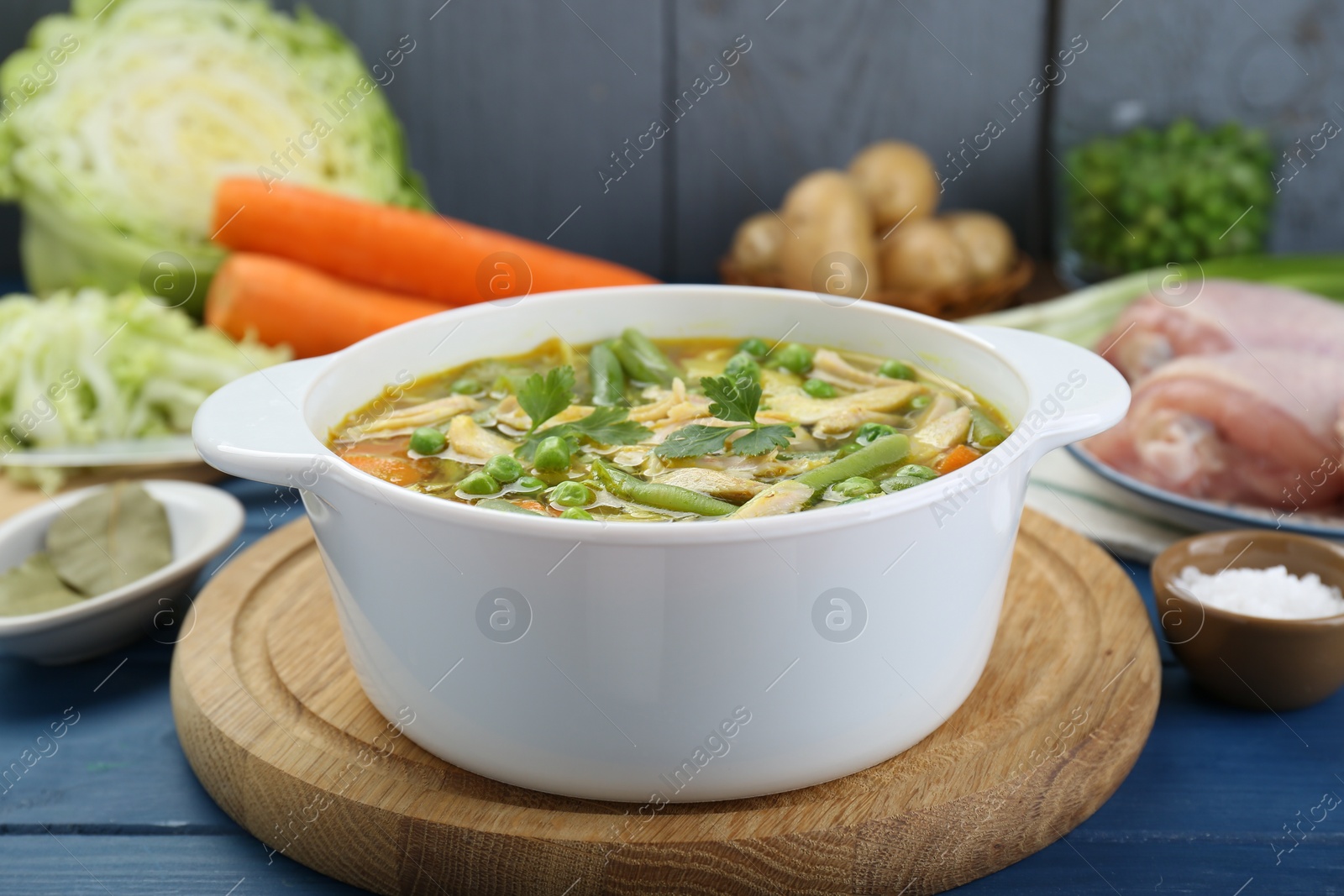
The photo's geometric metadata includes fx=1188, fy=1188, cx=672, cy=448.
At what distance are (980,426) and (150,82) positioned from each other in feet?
10.8

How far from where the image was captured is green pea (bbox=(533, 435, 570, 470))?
2.09m

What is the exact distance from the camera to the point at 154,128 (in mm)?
4129

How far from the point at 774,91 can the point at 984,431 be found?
2.97 meters

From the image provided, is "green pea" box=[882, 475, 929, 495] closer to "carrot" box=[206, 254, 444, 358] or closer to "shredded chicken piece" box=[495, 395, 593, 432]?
"shredded chicken piece" box=[495, 395, 593, 432]

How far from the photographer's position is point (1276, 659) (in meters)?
2.10

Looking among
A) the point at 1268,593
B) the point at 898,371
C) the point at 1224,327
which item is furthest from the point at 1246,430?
the point at 898,371

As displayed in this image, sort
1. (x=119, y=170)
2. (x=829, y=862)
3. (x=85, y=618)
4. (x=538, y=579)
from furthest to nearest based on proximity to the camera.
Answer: (x=119, y=170)
(x=85, y=618)
(x=829, y=862)
(x=538, y=579)

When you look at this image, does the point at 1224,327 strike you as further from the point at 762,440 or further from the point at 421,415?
the point at 421,415

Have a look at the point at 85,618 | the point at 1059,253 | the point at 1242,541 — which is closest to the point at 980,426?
the point at 1242,541

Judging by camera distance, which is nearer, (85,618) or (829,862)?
(829,862)

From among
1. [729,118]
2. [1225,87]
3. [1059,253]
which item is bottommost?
[1059,253]

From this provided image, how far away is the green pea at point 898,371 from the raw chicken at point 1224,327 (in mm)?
1179

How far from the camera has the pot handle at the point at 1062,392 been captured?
182 centimetres

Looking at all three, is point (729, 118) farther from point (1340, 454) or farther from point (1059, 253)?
point (1340, 454)
